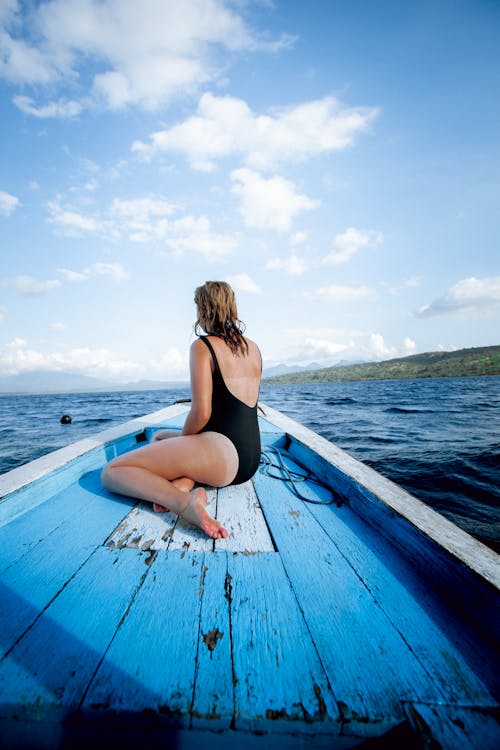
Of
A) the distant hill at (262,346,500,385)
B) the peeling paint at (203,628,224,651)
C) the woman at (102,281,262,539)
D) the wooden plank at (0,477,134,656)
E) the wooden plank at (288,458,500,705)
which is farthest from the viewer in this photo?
the distant hill at (262,346,500,385)

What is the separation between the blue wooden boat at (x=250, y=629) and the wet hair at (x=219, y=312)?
1234 mm

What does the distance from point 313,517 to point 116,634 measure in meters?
1.23

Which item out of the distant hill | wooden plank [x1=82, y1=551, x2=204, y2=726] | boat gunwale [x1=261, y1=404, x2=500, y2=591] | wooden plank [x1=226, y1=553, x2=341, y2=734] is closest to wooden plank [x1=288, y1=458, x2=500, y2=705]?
boat gunwale [x1=261, y1=404, x2=500, y2=591]

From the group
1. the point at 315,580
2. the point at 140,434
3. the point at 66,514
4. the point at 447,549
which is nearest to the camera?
the point at 447,549

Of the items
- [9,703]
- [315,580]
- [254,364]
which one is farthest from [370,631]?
[254,364]

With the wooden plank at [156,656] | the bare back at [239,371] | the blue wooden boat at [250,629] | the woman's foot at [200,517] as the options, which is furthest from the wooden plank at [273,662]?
the bare back at [239,371]

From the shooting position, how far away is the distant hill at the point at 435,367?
2576 inches

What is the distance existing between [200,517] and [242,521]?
31 cm

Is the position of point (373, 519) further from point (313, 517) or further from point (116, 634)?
point (116, 634)

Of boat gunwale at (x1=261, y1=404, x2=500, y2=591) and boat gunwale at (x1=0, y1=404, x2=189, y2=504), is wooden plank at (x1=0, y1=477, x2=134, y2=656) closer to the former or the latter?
boat gunwale at (x1=0, y1=404, x2=189, y2=504)

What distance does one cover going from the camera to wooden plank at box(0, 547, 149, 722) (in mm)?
808

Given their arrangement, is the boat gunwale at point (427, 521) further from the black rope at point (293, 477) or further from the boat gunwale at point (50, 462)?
the boat gunwale at point (50, 462)

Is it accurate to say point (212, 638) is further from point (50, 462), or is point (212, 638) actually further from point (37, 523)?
point (50, 462)

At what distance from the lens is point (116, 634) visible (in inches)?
41.0
